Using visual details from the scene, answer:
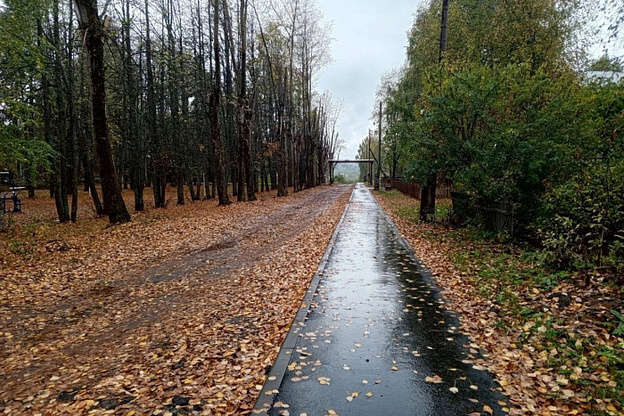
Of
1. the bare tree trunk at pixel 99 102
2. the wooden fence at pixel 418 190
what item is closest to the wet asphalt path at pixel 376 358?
the bare tree trunk at pixel 99 102

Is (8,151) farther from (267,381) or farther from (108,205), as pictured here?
(267,381)

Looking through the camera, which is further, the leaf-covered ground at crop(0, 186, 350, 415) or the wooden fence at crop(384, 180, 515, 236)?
the wooden fence at crop(384, 180, 515, 236)

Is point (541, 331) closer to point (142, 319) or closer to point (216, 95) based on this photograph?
point (142, 319)

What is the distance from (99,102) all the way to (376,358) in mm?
12767

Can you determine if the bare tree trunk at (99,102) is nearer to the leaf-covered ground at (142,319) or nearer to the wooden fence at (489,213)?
the leaf-covered ground at (142,319)

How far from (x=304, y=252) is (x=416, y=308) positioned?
467 centimetres

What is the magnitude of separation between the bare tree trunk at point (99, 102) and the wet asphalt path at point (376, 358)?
31.0 feet

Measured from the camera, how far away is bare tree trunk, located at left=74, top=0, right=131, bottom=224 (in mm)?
12156

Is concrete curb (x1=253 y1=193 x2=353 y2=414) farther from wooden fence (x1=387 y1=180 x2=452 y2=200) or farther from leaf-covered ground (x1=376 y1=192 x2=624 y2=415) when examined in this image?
wooden fence (x1=387 y1=180 x2=452 y2=200)

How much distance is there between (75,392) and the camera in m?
3.76

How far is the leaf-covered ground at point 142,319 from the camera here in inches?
147

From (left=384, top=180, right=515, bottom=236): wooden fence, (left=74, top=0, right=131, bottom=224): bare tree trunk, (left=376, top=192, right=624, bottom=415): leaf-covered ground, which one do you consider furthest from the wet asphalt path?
(left=74, top=0, right=131, bottom=224): bare tree trunk

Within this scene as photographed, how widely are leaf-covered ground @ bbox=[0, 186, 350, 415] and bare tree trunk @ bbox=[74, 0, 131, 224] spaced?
2075mm

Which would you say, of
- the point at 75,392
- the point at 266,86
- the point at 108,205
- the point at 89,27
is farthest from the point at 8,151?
the point at 266,86
